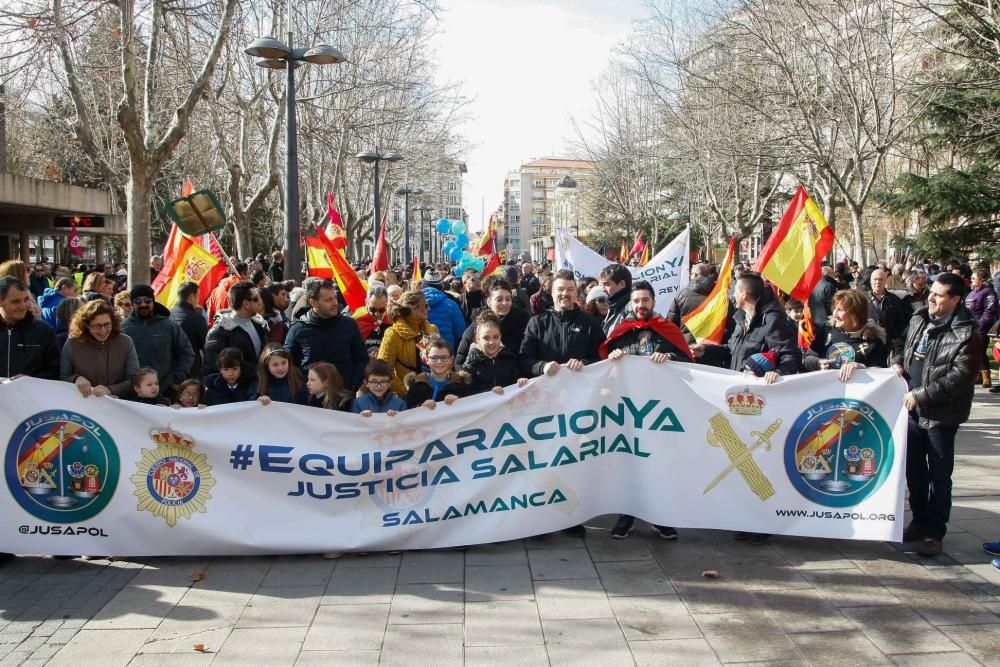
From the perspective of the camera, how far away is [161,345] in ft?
22.9

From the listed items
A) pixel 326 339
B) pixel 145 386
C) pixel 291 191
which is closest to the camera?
pixel 145 386

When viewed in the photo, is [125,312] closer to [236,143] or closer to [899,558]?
[899,558]

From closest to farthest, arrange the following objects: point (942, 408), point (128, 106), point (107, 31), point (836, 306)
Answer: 1. point (942, 408)
2. point (836, 306)
3. point (128, 106)
4. point (107, 31)

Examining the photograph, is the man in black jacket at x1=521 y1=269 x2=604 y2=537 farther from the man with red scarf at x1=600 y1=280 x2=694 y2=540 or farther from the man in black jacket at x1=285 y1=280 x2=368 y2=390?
the man in black jacket at x1=285 y1=280 x2=368 y2=390

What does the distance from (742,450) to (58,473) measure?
429 centimetres

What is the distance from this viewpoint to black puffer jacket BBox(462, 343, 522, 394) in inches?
244

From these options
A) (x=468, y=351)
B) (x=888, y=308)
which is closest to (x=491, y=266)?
(x=888, y=308)

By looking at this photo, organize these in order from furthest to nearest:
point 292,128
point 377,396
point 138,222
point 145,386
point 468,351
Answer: point 292,128, point 138,222, point 468,351, point 145,386, point 377,396

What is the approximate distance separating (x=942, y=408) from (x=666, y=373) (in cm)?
166

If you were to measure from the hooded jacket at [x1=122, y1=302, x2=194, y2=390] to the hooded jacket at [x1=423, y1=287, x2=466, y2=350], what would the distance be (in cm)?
257

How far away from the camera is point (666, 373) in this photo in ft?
18.8

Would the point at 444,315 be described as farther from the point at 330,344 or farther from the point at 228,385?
the point at 228,385

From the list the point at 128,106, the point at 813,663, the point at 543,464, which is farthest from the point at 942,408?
the point at 128,106

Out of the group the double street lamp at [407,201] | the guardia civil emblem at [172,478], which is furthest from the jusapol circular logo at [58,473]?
the double street lamp at [407,201]
